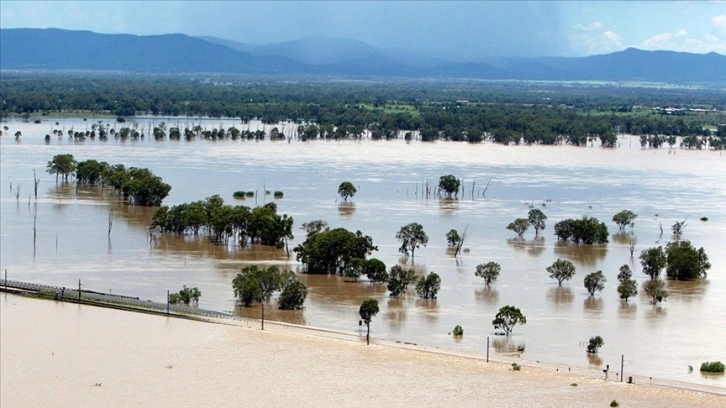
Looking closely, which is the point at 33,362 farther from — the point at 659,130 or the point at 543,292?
the point at 659,130

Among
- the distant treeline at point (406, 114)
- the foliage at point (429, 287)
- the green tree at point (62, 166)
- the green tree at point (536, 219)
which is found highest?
the distant treeline at point (406, 114)

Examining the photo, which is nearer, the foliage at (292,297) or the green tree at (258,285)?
the foliage at (292,297)

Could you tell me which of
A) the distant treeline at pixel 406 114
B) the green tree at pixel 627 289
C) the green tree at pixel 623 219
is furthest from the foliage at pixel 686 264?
the distant treeline at pixel 406 114

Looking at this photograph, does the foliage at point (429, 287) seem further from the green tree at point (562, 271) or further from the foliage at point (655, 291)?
the foliage at point (655, 291)

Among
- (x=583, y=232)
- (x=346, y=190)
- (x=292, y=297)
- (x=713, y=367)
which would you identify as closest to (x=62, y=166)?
(x=346, y=190)

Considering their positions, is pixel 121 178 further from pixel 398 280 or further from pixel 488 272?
pixel 488 272

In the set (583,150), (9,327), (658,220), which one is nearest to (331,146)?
(583,150)
